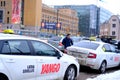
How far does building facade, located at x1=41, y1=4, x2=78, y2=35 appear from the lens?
130m

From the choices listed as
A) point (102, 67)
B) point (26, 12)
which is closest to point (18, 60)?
point (102, 67)

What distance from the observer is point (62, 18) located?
136250 millimetres

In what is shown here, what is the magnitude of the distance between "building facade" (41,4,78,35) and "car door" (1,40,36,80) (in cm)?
11476

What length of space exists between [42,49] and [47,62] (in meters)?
0.39

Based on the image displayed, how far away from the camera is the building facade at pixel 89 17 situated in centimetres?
13625

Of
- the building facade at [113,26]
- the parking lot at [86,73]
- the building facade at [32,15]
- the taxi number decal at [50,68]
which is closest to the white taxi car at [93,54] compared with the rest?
the parking lot at [86,73]

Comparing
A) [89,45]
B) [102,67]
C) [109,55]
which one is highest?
[89,45]

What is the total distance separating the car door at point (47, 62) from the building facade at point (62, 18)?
373 ft

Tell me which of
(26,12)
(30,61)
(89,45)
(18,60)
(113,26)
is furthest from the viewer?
(113,26)

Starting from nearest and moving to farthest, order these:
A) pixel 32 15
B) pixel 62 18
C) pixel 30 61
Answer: pixel 30 61 → pixel 32 15 → pixel 62 18

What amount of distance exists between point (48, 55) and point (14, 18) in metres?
63.2

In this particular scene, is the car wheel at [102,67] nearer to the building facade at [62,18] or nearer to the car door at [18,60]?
the car door at [18,60]

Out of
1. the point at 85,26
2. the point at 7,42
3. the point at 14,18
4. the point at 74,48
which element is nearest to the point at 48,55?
the point at 7,42

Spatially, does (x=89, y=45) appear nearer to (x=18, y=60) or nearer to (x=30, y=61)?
(x=30, y=61)
